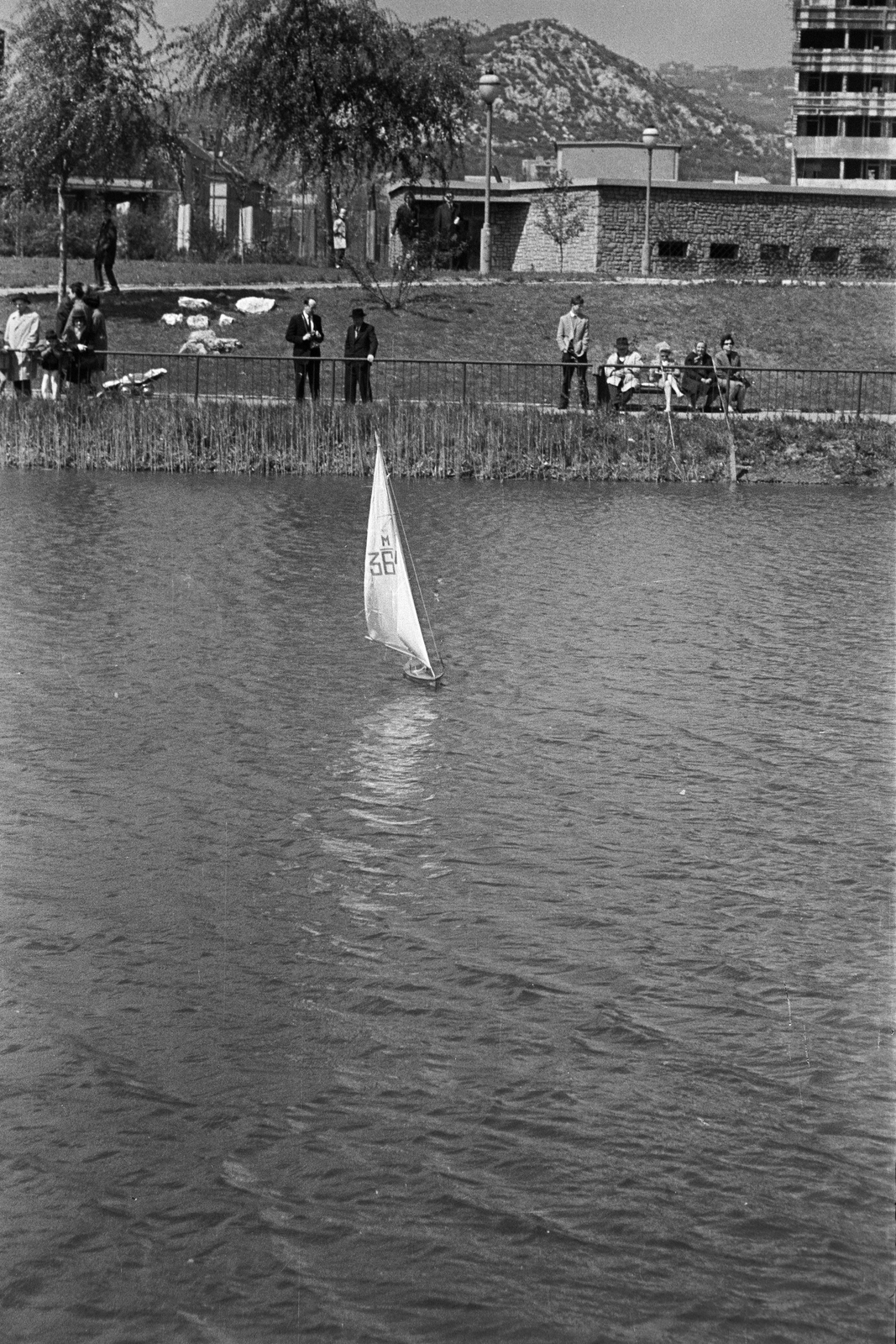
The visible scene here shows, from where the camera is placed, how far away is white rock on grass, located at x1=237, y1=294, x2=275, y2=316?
43.4 meters

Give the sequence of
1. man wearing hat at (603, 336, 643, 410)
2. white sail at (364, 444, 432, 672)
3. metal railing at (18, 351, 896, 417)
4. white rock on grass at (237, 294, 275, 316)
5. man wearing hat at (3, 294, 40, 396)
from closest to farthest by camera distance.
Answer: white sail at (364, 444, 432, 672)
man wearing hat at (3, 294, 40, 396)
man wearing hat at (603, 336, 643, 410)
metal railing at (18, 351, 896, 417)
white rock on grass at (237, 294, 275, 316)

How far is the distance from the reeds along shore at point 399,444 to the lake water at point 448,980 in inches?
474

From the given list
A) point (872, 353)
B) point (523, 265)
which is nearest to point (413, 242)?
point (523, 265)

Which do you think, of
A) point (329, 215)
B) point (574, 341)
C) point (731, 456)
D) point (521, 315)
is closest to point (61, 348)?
point (574, 341)

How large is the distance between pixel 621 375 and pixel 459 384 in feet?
12.7

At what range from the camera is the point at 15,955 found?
812cm

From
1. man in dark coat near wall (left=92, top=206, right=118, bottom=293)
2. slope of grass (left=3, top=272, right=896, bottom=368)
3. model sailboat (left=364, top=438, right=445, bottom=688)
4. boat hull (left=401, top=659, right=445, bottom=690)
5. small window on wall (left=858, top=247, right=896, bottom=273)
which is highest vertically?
small window on wall (left=858, top=247, right=896, bottom=273)

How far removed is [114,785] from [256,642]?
13.9 feet

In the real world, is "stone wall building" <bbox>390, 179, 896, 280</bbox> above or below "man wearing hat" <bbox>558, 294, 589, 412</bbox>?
above

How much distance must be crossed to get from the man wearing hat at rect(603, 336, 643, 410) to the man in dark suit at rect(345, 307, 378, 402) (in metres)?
3.92

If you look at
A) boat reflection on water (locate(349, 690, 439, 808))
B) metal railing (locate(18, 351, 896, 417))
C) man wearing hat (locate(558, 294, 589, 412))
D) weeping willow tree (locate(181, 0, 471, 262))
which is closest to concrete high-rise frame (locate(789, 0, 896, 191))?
weeping willow tree (locate(181, 0, 471, 262))

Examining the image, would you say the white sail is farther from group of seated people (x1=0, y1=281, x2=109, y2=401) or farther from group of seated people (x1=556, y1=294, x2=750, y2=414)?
group of seated people (x1=556, y1=294, x2=750, y2=414)

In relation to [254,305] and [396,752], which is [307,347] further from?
[396,752]

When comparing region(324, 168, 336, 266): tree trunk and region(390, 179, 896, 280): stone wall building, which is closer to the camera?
region(324, 168, 336, 266): tree trunk
